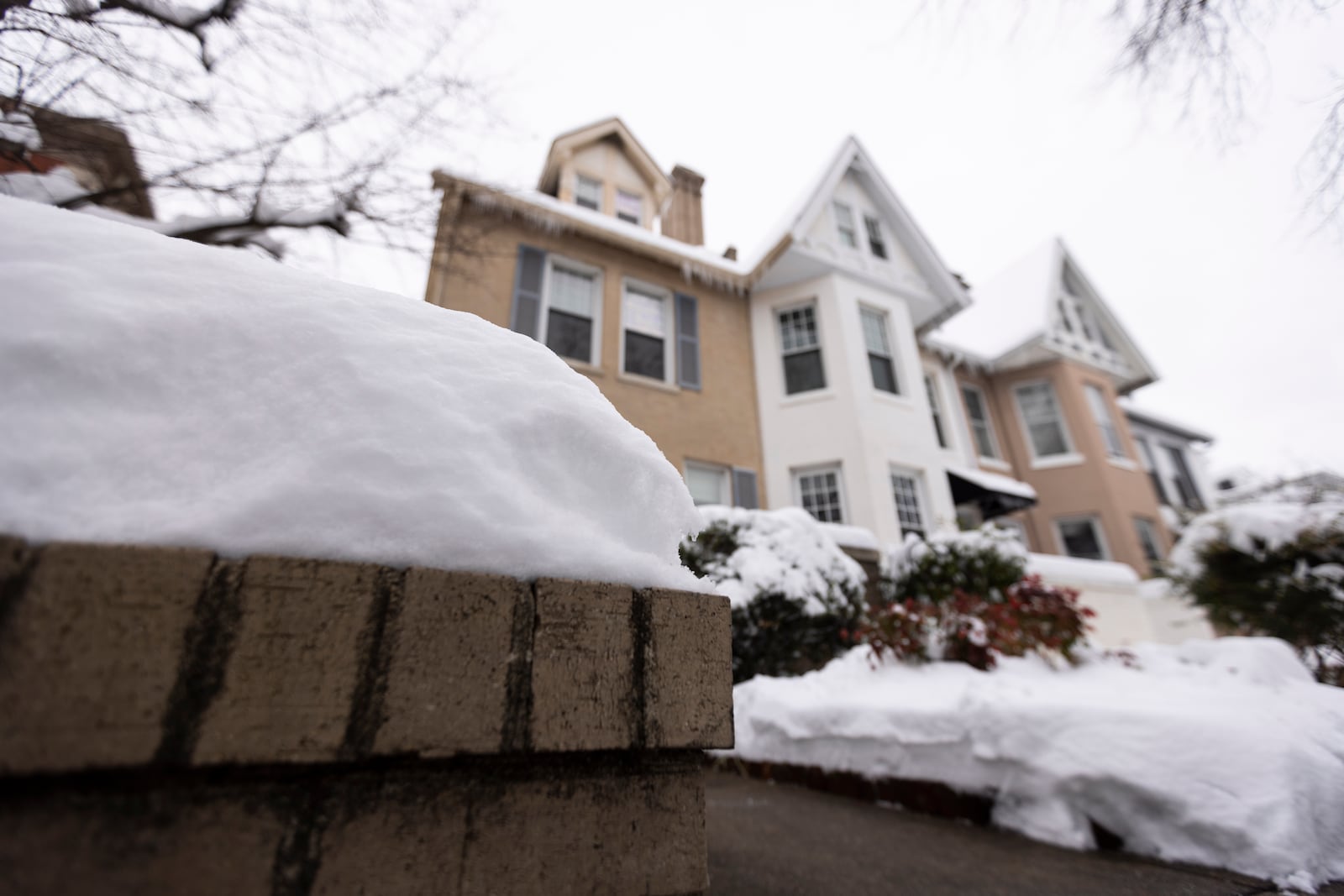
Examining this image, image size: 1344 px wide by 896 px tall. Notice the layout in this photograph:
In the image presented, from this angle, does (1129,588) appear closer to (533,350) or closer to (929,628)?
(929,628)

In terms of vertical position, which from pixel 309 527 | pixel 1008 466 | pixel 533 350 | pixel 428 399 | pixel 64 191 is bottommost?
pixel 309 527

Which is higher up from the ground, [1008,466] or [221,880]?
[1008,466]

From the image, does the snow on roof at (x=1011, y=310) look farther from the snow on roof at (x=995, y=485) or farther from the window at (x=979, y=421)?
the snow on roof at (x=995, y=485)

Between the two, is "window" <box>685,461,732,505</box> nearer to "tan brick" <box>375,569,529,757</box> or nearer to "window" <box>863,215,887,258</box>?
"window" <box>863,215,887,258</box>

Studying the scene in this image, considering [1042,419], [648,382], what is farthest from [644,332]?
[1042,419]

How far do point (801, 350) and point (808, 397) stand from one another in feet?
3.21

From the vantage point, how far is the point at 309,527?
0.74 meters

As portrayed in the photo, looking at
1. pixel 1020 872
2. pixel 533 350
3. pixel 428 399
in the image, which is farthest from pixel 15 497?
pixel 1020 872

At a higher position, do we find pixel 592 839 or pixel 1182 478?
pixel 1182 478

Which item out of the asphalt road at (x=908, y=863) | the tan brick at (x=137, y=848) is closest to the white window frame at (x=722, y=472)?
the asphalt road at (x=908, y=863)

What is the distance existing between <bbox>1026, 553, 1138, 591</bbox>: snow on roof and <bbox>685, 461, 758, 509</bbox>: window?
159 inches

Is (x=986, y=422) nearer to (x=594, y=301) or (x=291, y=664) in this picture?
(x=594, y=301)

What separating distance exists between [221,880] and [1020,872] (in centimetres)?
220

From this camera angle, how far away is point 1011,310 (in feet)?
47.6
